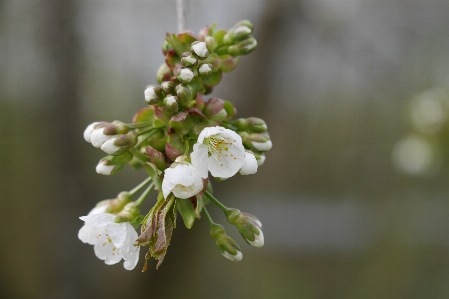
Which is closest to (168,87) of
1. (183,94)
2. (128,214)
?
(183,94)

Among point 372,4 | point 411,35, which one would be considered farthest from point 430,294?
point 372,4

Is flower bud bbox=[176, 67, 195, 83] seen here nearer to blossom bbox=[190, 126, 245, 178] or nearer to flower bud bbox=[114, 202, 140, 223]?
blossom bbox=[190, 126, 245, 178]

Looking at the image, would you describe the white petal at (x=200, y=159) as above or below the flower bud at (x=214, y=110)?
below

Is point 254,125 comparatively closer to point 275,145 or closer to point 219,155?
point 219,155

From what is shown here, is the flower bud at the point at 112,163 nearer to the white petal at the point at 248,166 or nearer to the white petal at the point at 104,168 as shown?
the white petal at the point at 104,168

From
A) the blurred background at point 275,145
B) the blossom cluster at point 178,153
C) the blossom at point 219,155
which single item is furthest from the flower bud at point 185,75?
the blurred background at point 275,145

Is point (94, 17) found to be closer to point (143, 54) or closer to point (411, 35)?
point (143, 54)
